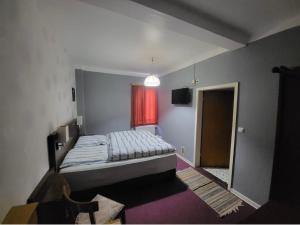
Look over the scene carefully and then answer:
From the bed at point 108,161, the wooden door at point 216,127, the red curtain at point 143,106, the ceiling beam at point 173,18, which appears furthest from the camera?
the red curtain at point 143,106

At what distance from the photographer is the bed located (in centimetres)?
185

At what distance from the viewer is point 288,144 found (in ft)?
4.11

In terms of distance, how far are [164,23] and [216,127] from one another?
2.51 m

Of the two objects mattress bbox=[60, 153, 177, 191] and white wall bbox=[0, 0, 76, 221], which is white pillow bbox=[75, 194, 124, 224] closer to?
white wall bbox=[0, 0, 76, 221]

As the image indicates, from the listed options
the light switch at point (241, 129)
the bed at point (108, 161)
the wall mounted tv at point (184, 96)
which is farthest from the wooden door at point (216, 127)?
the bed at point (108, 161)

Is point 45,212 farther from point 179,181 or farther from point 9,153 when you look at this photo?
point 179,181

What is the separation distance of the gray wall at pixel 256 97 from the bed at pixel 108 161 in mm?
1158

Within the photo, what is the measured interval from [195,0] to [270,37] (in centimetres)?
119

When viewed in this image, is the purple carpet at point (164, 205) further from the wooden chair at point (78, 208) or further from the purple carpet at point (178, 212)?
the wooden chair at point (78, 208)

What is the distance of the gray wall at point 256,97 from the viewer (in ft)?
5.29

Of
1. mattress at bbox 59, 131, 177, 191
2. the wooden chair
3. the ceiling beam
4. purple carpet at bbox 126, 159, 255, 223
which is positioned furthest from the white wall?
purple carpet at bbox 126, 159, 255, 223

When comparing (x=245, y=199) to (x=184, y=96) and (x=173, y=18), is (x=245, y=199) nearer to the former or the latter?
(x=184, y=96)

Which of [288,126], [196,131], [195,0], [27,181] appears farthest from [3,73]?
[196,131]

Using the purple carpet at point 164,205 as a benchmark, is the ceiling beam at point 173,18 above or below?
above
